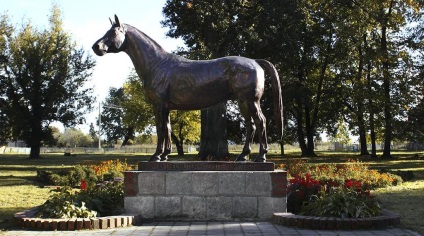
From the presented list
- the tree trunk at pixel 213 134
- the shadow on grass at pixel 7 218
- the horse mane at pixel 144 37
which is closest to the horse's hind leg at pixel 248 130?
the horse mane at pixel 144 37

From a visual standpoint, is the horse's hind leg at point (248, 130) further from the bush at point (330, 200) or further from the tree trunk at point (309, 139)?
the tree trunk at point (309, 139)

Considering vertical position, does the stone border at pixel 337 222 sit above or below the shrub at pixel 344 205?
below

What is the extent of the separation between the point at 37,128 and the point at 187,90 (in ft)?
113

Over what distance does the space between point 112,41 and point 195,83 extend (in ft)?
6.43

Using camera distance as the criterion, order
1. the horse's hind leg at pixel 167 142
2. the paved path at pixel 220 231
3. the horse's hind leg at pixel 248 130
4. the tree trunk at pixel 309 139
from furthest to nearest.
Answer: the tree trunk at pixel 309 139
the horse's hind leg at pixel 248 130
the horse's hind leg at pixel 167 142
the paved path at pixel 220 231

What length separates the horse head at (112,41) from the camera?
32.2 feet

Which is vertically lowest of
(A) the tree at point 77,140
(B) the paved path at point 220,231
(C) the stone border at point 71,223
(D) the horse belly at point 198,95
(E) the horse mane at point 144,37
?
(B) the paved path at point 220,231

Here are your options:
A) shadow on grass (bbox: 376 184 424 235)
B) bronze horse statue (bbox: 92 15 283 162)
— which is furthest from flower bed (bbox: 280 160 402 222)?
bronze horse statue (bbox: 92 15 283 162)

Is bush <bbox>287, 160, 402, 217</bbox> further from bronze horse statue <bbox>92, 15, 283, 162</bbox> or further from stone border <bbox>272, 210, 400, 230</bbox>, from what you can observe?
bronze horse statue <bbox>92, 15, 283, 162</bbox>

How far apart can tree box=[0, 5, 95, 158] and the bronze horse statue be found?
32.3 metres

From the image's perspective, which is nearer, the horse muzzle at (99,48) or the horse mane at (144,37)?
the horse muzzle at (99,48)

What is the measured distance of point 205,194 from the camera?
9336mm

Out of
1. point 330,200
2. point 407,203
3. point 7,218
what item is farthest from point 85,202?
point 407,203

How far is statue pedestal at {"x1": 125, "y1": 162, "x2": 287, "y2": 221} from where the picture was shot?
9312 mm
